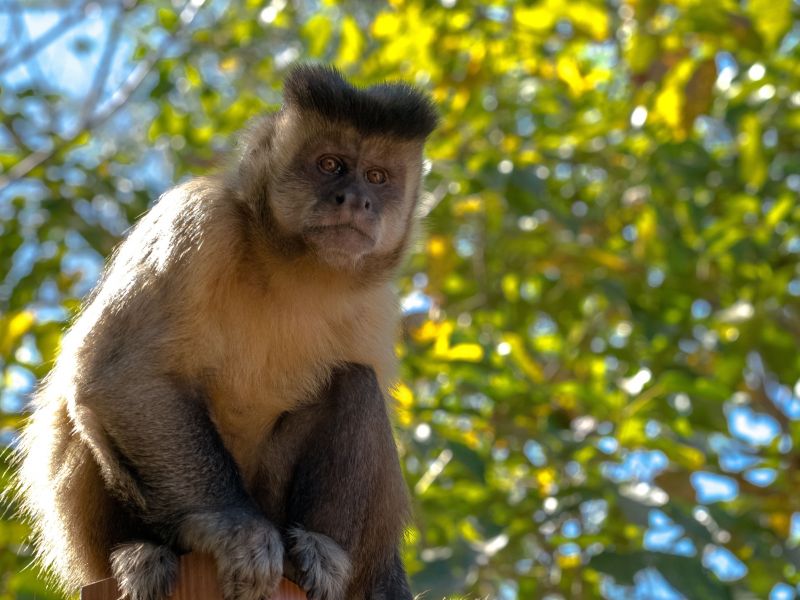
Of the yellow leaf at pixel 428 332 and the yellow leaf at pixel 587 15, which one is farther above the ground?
the yellow leaf at pixel 587 15

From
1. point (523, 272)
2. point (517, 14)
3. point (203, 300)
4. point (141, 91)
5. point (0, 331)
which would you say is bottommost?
point (141, 91)

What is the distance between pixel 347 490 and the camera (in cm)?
419

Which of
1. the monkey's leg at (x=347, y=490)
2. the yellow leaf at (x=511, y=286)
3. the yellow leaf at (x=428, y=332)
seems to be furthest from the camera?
the yellow leaf at (x=511, y=286)

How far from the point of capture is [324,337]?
15.6 feet

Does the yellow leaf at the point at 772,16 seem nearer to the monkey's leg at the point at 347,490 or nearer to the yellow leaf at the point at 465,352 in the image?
the yellow leaf at the point at 465,352

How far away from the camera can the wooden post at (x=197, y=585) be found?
3.33 metres

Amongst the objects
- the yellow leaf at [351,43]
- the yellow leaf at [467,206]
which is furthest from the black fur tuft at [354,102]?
the yellow leaf at [467,206]

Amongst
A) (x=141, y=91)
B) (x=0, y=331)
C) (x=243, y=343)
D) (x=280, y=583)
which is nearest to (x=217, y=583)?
(x=280, y=583)

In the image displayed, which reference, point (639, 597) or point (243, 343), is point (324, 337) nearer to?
point (243, 343)

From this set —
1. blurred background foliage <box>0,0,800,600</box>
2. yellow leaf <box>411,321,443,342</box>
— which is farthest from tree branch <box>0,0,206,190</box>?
yellow leaf <box>411,321,443,342</box>

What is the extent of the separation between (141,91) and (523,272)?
838 cm

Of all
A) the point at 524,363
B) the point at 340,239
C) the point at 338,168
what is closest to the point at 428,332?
the point at 524,363

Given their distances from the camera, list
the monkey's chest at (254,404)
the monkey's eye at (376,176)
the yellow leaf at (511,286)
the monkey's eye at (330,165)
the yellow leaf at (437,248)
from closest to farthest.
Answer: the monkey's chest at (254,404) → the monkey's eye at (330,165) → the monkey's eye at (376,176) → the yellow leaf at (437,248) → the yellow leaf at (511,286)

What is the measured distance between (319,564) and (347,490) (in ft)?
1.14
